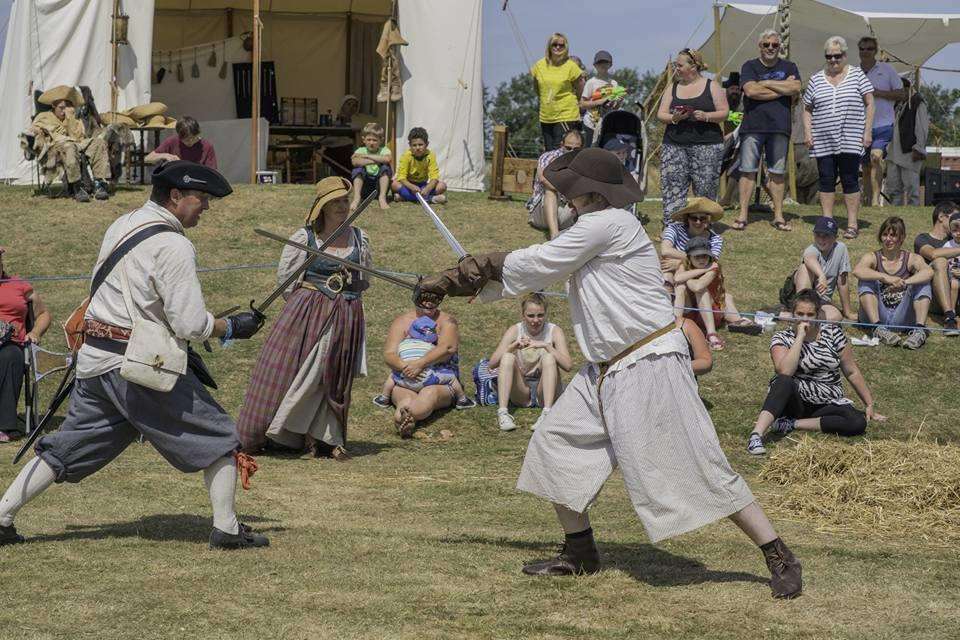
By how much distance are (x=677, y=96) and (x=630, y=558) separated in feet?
26.2

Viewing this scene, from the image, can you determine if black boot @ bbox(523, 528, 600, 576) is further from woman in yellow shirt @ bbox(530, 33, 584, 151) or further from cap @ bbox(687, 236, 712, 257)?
woman in yellow shirt @ bbox(530, 33, 584, 151)

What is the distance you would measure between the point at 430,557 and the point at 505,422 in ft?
12.5

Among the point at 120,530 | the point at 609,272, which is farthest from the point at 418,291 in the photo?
the point at 120,530

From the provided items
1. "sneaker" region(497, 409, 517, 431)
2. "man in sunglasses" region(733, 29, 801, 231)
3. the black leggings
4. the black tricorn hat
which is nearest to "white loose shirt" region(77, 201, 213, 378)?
the black tricorn hat

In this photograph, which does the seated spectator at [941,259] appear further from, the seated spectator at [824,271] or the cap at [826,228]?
the cap at [826,228]

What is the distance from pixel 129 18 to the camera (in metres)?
15.6

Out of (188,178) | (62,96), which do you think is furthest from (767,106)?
(188,178)

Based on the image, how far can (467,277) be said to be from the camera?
5066 millimetres

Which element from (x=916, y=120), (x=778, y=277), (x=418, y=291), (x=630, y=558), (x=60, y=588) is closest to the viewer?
(x=60, y=588)

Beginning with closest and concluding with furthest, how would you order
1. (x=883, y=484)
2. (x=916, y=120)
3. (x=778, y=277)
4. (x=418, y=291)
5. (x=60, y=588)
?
(x=60, y=588) < (x=418, y=291) < (x=883, y=484) < (x=778, y=277) < (x=916, y=120)

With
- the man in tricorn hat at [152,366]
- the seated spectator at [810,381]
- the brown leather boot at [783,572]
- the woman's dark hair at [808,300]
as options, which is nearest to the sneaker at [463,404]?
the seated spectator at [810,381]

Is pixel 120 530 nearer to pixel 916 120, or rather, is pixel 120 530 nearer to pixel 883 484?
pixel 883 484

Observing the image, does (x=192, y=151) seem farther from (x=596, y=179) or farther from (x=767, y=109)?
(x=596, y=179)

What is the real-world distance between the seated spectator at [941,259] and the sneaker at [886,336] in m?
0.57
